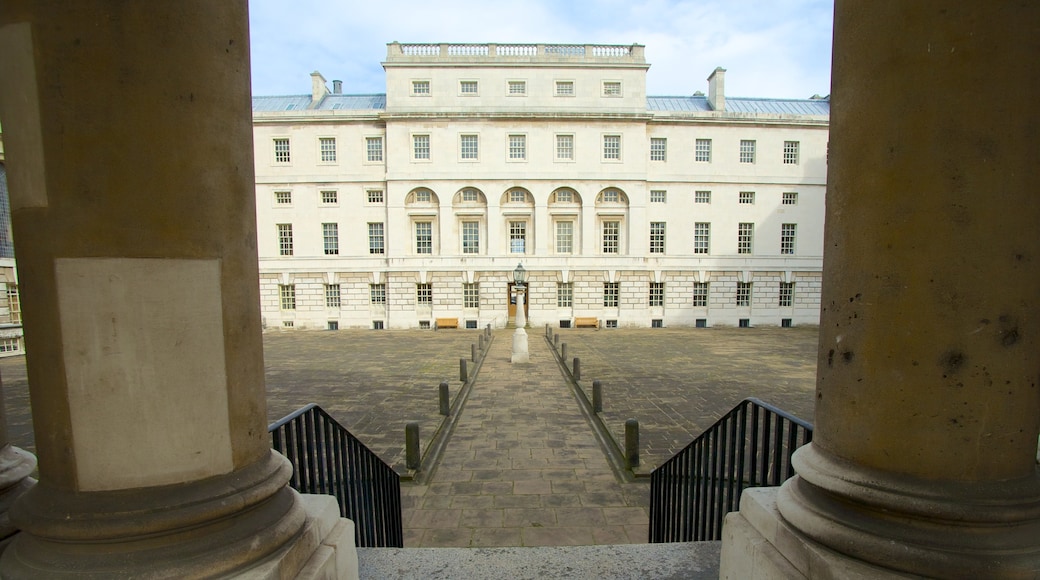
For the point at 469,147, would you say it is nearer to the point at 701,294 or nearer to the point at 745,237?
the point at 701,294

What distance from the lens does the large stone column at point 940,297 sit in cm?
132

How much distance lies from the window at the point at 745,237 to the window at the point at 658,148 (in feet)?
22.2

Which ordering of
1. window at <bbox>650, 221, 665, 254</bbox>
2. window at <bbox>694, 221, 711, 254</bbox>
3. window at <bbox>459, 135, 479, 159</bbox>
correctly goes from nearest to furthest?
window at <bbox>459, 135, 479, 159</bbox> < window at <bbox>650, 221, 665, 254</bbox> < window at <bbox>694, 221, 711, 254</bbox>

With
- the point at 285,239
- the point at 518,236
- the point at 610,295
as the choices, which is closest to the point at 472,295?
the point at 518,236

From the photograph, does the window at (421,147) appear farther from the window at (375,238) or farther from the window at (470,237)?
the window at (375,238)

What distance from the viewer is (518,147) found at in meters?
26.4

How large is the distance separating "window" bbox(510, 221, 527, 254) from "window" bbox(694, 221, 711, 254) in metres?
11.1

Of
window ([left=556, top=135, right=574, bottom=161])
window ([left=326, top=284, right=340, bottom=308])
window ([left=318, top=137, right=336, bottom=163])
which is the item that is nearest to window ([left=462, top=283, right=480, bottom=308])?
window ([left=326, top=284, right=340, bottom=308])

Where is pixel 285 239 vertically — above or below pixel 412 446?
above

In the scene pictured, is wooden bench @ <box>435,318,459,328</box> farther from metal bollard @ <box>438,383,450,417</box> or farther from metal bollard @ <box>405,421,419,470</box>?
metal bollard @ <box>405,421,419,470</box>

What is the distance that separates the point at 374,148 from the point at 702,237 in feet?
71.1

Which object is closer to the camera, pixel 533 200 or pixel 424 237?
pixel 533 200

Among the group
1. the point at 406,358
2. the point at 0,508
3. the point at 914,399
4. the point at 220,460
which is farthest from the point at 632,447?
the point at 406,358

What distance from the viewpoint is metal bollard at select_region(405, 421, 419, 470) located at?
5.68 meters
